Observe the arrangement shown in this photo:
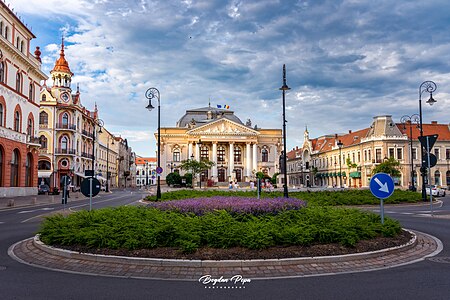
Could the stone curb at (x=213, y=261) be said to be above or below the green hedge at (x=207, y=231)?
below

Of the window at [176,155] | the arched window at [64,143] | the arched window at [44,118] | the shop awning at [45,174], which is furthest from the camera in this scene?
the window at [176,155]

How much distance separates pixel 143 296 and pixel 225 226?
12.0 feet

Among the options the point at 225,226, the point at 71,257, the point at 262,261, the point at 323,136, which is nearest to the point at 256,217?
the point at 225,226

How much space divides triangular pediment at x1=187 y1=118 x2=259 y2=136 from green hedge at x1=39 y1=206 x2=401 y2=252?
240 feet

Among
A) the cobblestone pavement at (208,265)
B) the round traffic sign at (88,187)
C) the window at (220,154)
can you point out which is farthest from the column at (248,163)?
the cobblestone pavement at (208,265)

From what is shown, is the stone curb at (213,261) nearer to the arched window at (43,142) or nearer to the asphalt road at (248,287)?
the asphalt road at (248,287)

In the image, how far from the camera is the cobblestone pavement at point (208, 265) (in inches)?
291

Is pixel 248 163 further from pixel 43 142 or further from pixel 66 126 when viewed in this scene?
pixel 43 142

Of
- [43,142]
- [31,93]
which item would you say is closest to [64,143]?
[43,142]

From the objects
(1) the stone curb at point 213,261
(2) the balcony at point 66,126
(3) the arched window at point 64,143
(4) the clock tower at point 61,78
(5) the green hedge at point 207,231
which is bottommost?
(1) the stone curb at point 213,261

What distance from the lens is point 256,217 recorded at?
1118cm

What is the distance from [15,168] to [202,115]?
6070 centimetres

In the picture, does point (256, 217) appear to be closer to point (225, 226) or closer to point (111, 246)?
point (225, 226)

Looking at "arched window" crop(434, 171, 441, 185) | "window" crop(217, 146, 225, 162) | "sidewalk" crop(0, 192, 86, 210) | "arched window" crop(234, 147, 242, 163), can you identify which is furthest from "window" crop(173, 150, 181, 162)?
"arched window" crop(434, 171, 441, 185)
